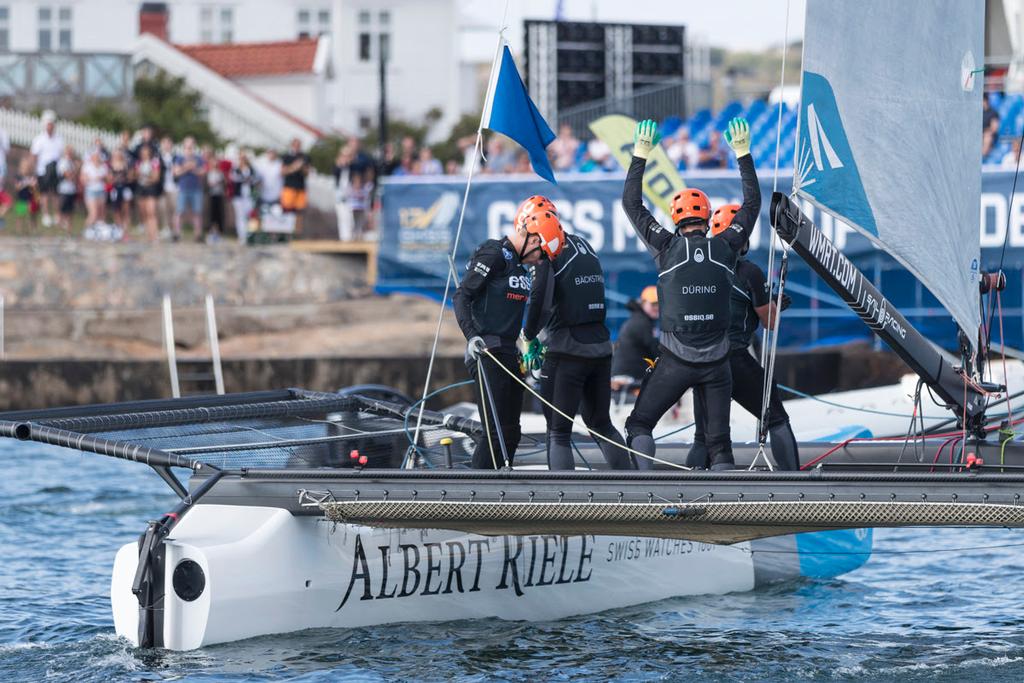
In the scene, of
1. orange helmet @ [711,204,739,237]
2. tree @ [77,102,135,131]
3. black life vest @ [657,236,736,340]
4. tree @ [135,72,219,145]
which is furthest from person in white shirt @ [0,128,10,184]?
black life vest @ [657,236,736,340]

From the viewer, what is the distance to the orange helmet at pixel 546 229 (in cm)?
842

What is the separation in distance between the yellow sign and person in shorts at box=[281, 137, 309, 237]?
31.5ft

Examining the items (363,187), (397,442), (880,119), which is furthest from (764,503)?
(363,187)

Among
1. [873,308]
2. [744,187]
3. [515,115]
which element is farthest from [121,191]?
[873,308]

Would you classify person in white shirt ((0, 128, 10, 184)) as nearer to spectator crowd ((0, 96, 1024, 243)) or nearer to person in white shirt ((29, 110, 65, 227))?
spectator crowd ((0, 96, 1024, 243))

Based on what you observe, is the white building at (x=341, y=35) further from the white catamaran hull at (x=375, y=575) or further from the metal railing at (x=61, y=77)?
the white catamaran hull at (x=375, y=575)

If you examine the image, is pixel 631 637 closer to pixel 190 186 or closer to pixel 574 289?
pixel 574 289

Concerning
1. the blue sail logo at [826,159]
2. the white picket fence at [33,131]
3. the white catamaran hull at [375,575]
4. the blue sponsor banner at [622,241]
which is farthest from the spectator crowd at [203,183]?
the blue sail logo at [826,159]

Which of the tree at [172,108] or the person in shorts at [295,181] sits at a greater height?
the tree at [172,108]

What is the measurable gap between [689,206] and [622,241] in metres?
11.8

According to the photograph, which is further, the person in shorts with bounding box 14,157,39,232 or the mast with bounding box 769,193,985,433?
the person in shorts with bounding box 14,157,39,232

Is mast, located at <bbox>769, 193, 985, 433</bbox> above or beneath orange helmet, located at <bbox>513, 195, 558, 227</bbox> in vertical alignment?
beneath

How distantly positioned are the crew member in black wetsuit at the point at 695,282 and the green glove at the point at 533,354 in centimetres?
65

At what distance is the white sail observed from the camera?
319 inches
